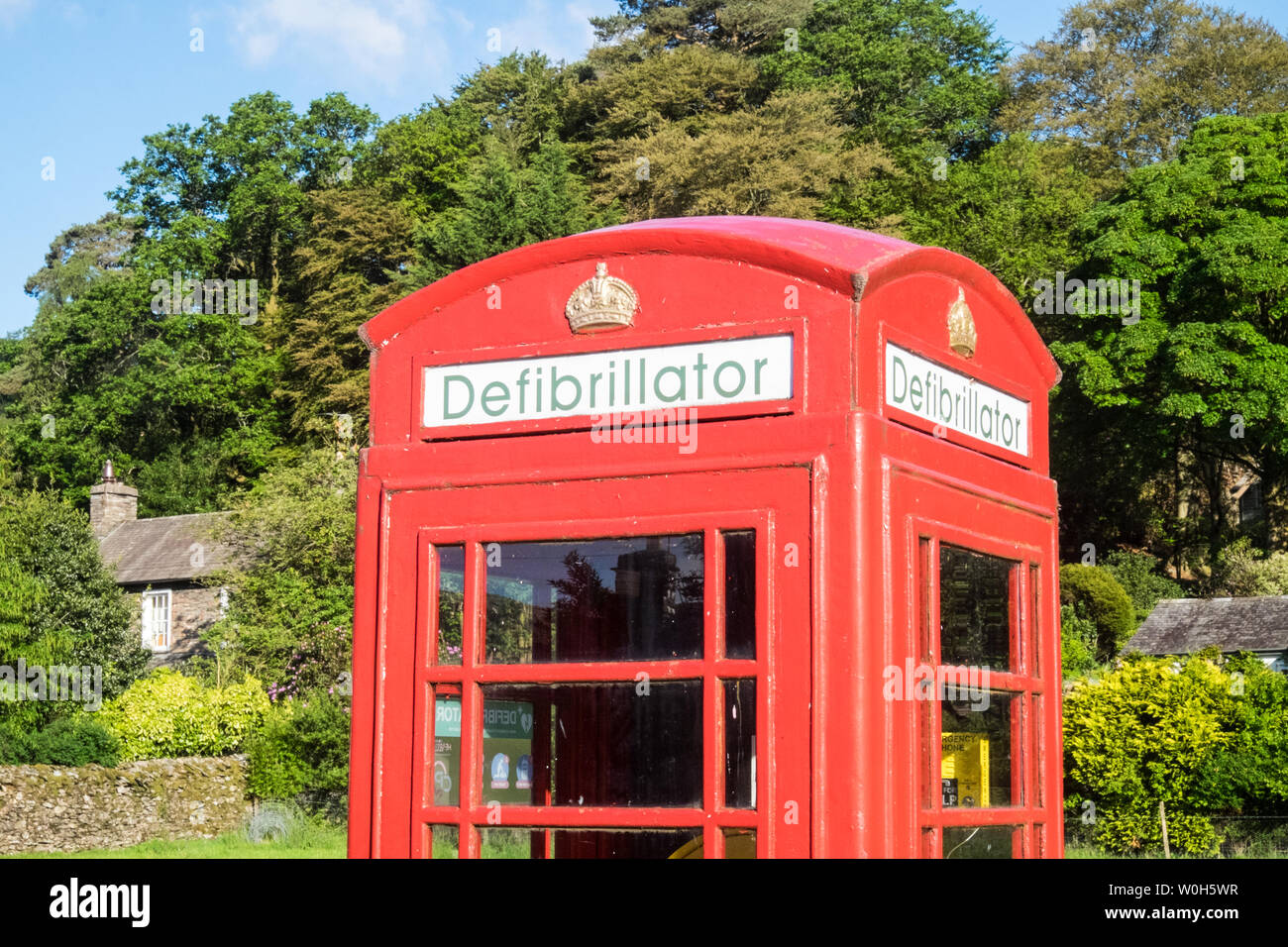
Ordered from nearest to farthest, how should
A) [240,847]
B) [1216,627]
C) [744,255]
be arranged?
[744,255], [240,847], [1216,627]

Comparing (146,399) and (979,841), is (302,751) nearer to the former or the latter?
(979,841)

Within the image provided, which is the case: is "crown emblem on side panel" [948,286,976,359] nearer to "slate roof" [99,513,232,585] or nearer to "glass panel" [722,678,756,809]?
"glass panel" [722,678,756,809]

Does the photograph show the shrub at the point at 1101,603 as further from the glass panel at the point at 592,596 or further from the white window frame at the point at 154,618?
the glass panel at the point at 592,596

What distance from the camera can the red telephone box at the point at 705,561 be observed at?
3857 millimetres

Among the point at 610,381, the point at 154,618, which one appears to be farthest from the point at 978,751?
the point at 154,618

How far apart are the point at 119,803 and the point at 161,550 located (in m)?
18.9

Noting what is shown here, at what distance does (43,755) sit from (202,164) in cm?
3558

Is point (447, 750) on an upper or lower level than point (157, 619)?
lower

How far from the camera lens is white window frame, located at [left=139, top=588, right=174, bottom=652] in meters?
43.1

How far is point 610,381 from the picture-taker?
4277mm

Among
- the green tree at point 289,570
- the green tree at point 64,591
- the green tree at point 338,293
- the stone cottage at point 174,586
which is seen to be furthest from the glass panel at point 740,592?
the green tree at point 338,293

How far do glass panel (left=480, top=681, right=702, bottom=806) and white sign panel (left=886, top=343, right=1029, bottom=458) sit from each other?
1017 millimetres

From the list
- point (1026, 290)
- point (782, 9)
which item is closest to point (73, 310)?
point (782, 9)

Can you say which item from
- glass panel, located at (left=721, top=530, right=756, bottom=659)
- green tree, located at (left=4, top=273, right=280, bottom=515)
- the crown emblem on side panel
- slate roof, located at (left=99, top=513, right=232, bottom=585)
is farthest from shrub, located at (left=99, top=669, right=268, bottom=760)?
glass panel, located at (left=721, top=530, right=756, bottom=659)
